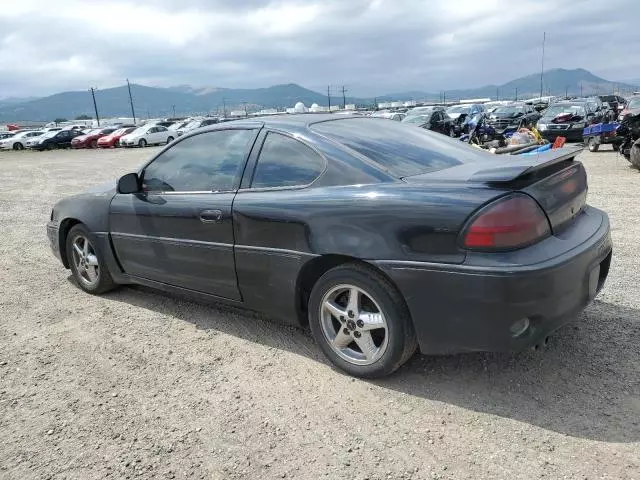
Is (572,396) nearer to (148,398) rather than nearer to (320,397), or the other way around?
(320,397)

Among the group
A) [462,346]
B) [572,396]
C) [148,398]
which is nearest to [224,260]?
[148,398]

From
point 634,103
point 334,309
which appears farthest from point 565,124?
point 334,309

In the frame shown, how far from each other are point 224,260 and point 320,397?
1210mm

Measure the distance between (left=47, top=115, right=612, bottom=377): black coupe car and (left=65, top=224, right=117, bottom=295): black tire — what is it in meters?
0.46

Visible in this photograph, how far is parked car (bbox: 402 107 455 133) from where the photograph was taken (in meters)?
19.9

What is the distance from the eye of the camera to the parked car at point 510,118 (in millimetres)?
21000

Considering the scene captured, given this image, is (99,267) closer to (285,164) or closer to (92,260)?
(92,260)

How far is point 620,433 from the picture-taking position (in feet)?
8.42

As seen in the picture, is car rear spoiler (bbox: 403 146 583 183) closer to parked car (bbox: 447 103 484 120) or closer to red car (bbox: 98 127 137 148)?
parked car (bbox: 447 103 484 120)

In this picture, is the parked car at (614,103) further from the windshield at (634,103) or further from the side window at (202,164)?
the side window at (202,164)

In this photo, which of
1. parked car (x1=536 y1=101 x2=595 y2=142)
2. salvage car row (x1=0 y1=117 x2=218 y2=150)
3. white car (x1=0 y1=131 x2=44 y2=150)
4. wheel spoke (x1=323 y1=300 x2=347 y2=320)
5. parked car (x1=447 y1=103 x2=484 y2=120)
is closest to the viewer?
wheel spoke (x1=323 y1=300 x2=347 y2=320)

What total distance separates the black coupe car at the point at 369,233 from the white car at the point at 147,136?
1288 inches

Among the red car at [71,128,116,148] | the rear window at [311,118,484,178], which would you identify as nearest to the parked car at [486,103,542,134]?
the rear window at [311,118,484,178]

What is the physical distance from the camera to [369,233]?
9.73 feet
